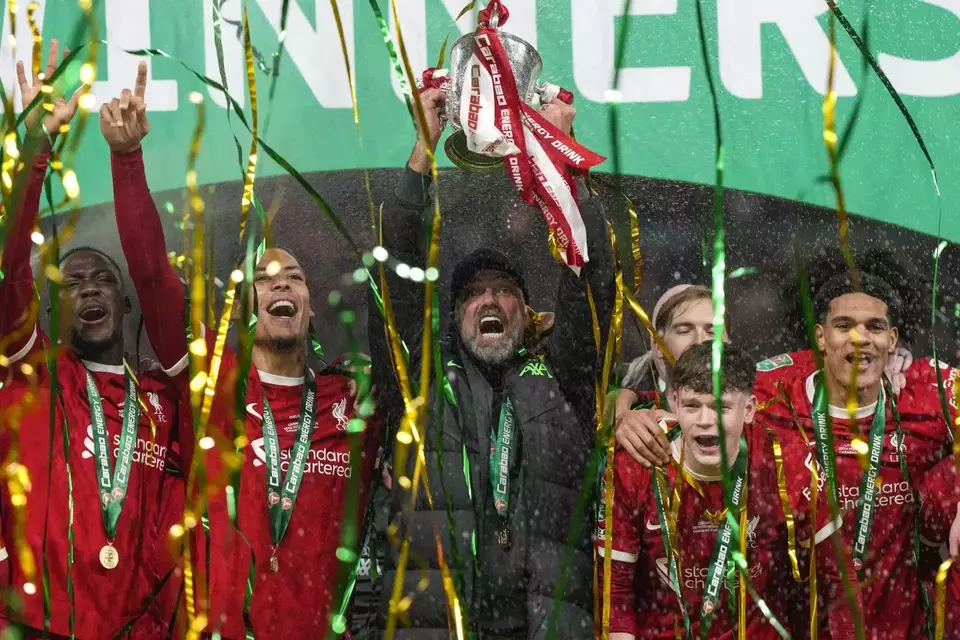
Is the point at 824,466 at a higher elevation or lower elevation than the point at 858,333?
lower

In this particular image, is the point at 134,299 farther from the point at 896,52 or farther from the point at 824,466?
the point at 896,52

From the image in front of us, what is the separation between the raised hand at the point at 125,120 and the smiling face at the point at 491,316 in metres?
0.74

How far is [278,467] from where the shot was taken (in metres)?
2.39

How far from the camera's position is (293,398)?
2.47 m

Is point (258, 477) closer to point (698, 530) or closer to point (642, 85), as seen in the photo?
point (698, 530)

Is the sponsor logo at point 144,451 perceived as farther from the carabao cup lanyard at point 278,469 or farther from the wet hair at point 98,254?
the wet hair at point 98,254

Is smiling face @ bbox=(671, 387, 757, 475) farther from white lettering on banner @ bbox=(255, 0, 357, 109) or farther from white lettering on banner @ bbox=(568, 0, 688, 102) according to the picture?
white lettering on banner @ bbox=(255, 0, 357, 109)

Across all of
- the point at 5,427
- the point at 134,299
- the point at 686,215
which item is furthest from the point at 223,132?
the point at 686,215

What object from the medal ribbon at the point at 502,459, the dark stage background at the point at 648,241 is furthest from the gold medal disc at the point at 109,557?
the medal ribbon at the point at 502,459

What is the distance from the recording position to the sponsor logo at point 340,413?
8.04ft

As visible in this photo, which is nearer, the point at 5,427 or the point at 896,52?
the point at 5,427

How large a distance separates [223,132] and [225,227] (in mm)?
228

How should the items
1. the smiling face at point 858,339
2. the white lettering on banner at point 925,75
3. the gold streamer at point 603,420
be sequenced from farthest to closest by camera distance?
the white lettering on banner at point 925,75 → the smiling face at point 858,339 → the gold streamer at point 603,420

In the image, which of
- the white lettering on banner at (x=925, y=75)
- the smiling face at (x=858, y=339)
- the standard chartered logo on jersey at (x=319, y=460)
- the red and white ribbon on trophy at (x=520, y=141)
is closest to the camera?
the red and white ribbon on trophy at (x=520, y=141)
